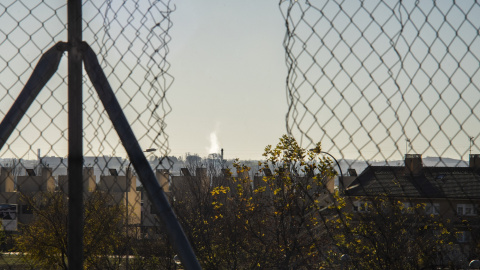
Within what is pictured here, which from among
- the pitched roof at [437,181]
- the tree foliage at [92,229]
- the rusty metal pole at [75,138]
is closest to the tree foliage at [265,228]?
the tree foliage at [92,229]

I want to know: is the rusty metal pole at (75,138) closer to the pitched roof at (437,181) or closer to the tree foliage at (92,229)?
the pitched roof at (437,181)

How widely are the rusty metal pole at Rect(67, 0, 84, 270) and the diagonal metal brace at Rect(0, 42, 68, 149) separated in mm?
57

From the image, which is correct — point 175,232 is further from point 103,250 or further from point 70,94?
point 103,250

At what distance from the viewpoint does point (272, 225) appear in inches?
357

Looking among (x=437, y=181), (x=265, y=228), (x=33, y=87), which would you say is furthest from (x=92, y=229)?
(x=437, y=181)

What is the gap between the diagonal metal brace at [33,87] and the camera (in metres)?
2.10

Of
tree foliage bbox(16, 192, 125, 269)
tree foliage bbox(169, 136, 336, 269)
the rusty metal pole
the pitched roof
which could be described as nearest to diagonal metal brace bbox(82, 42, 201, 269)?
the rusty metal pole

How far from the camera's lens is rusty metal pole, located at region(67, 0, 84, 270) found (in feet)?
7.04

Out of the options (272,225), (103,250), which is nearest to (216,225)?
(103,250)

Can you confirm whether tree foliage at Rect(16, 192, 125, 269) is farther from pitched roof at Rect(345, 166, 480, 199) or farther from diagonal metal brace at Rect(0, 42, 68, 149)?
pitched roof at Rect(345, 166, 480, 199)

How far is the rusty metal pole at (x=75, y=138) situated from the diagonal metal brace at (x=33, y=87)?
6cm

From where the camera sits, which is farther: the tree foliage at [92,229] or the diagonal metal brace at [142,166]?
the tree foliage at [92,229]

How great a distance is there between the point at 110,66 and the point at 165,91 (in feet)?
0.85

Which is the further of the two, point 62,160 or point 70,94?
point 62,160
